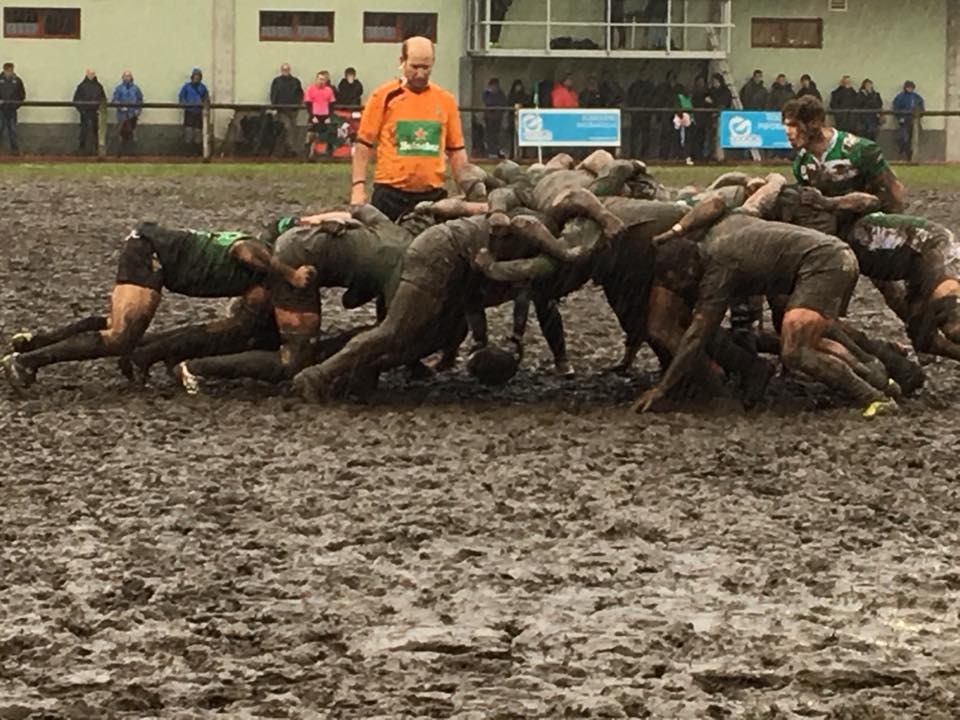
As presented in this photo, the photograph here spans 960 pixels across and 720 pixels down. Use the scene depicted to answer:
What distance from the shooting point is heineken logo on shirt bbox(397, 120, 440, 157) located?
1355 centimetres

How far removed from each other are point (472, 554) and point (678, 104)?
116 feet

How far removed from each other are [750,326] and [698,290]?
1131mm

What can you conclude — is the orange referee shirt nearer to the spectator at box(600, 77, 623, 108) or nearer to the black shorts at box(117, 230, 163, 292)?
the black shorts at box(117, 230, 163, 292)

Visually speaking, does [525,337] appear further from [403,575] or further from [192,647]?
[192,647]

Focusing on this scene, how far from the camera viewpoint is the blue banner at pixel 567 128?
39.4 m

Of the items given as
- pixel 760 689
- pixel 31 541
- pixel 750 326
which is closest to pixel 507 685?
pixel 760 689

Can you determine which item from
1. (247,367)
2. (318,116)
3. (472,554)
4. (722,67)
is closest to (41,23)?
(318,116)

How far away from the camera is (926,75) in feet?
158

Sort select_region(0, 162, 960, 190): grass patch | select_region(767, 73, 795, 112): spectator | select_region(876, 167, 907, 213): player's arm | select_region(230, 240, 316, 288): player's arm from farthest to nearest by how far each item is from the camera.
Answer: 1. select_region(767, 73, 795, 112): spectator
2. select_region(0, 162, 960, 190): grass patch
3. select_region(876, 167, 907, 213): player's arm
4. select_region(230, 240, 316, 288): player's arm

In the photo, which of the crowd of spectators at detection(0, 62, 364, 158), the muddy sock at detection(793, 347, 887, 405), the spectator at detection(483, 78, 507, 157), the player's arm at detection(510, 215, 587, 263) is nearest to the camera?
the player's arm at detection(510, 215, 587, 263)

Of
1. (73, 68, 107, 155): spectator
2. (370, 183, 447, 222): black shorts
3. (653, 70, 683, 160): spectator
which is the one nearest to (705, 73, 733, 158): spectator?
(653, 70, 683, 160): spectator

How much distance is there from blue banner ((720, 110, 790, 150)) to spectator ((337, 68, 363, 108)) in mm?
6848

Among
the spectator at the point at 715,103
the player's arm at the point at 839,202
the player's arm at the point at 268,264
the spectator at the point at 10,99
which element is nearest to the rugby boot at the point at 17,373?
the player's arm at the point at 268,264

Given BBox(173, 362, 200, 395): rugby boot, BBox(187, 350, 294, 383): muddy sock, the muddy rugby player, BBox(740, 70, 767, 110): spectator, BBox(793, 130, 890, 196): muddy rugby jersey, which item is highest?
BBox(740, 70, 767, 110): spectator
